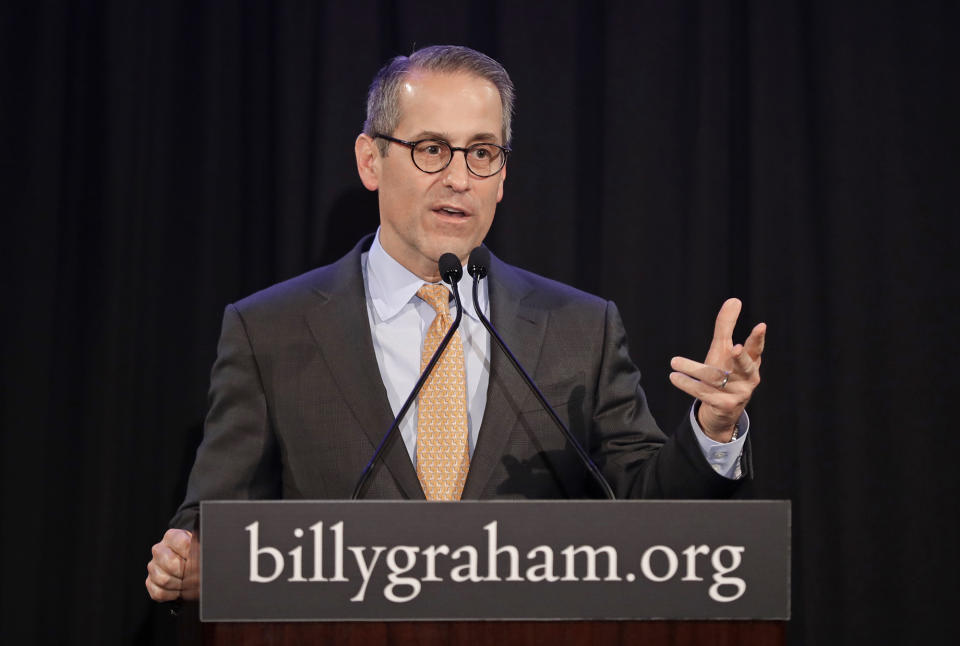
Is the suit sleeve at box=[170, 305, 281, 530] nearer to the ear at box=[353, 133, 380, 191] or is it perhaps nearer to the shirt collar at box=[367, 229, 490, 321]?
the shirt collar at box=[367, 229, 490, 321]

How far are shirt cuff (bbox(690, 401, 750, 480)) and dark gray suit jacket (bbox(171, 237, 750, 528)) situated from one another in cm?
21

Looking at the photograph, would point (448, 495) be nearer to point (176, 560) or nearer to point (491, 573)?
point (176, 560)

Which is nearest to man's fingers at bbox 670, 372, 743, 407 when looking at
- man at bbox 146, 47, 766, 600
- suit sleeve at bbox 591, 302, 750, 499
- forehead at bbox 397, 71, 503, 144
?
suit sleeve at bbox 591, 302, 750, 499

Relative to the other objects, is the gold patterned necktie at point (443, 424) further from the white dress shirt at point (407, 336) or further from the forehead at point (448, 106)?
the forehead at point (448, 106)

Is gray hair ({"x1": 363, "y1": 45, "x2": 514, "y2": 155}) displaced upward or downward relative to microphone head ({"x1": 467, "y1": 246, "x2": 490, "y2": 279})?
upward

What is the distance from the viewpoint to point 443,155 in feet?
6.57

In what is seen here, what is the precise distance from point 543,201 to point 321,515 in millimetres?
1700

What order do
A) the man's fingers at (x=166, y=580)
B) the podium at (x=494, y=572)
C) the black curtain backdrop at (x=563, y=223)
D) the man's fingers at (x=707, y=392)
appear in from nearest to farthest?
the podium at (x=494, y=572)
the man's fingers at (x=166, y=580)
the man's fingers at (x=707, y=392)
the black curtain backdrop at (x=563, y=223)

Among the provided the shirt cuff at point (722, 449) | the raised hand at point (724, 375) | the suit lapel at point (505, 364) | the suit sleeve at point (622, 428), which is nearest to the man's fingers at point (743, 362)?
the raised hand at point (724, 375)

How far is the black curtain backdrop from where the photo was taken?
261cm

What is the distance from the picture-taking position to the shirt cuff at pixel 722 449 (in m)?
1.54

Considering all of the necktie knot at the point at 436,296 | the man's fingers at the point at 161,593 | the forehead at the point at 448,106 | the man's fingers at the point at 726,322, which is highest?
the forehead at the point at 448,106

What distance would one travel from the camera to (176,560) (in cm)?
135

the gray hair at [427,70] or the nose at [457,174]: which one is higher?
the gray hair at [427,70]
